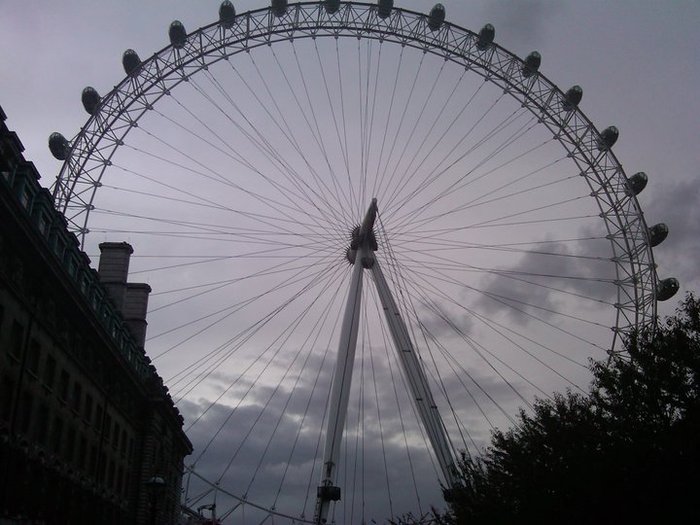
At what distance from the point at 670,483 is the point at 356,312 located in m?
23.3

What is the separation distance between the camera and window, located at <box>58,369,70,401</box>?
4447 cm

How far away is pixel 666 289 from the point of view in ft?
194

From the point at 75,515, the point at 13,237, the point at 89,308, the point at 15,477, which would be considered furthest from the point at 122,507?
the point at 13,237

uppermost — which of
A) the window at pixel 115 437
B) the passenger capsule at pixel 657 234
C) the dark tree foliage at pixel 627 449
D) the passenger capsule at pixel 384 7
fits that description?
the passenger capsule at pixel 384 7

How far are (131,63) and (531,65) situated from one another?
25.9 meters

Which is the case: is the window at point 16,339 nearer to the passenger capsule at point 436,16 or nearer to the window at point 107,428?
the window at point 107,428

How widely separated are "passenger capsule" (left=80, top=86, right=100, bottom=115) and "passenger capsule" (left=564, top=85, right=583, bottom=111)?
99.1 feet

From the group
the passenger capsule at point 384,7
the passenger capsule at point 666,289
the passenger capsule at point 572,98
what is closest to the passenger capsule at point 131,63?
the passenger capsule at point 384,7

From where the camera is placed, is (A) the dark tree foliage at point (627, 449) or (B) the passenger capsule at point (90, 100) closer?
(A) the dark tree foliage at point (627, 449)

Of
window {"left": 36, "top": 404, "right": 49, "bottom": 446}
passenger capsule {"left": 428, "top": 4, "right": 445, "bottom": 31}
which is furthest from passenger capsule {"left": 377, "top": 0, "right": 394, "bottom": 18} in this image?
window {"left": 36, "top": 404, "right": 49, "bottom": 446}

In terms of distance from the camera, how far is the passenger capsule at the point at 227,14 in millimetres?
58656

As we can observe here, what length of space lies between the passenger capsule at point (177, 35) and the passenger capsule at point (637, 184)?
30.1 m

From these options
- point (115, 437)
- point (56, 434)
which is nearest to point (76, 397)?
point (56, 434)

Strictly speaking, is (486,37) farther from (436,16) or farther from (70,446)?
(70,446)
